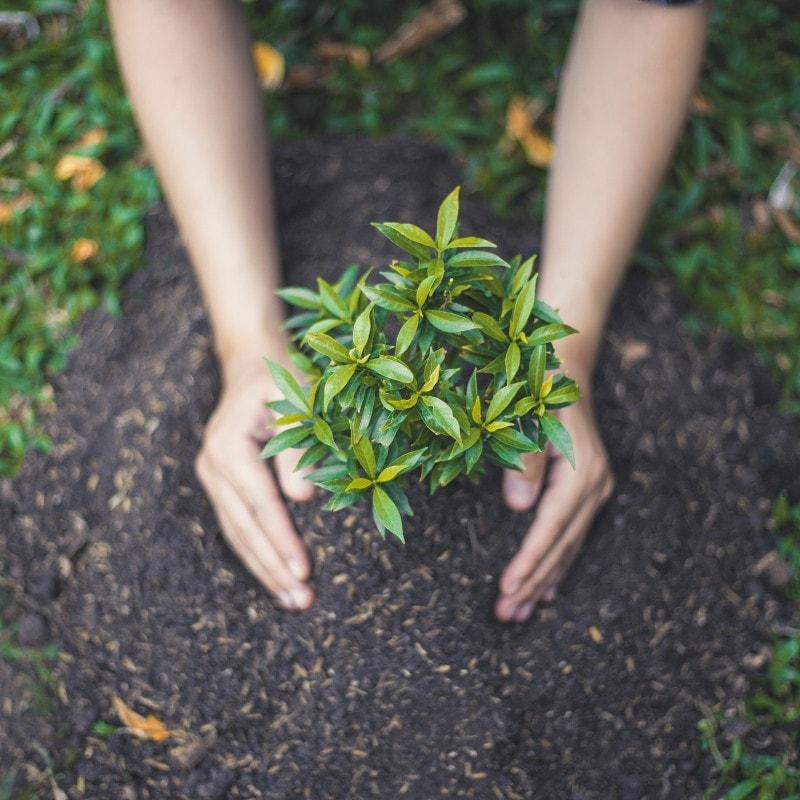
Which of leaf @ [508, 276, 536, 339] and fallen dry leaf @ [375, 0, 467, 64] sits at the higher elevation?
leaf @ [508, 276, 536, 339]

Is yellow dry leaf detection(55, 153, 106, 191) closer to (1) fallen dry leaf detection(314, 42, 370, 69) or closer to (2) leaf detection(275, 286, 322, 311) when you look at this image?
(1) fallen dry leaf detection(314, 42, 370, 69)

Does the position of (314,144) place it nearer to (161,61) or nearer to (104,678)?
(161,61)

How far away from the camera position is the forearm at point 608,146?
7.87ft

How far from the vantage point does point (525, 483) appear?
2264 millimetres

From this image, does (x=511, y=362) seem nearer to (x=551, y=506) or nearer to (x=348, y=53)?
(x=551, y=506)

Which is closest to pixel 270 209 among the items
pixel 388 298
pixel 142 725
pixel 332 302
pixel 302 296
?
pixel 302 296

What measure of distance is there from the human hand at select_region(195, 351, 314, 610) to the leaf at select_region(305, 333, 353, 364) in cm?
61

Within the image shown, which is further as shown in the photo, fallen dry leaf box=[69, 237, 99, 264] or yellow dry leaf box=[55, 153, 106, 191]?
yellow dry leaf box=[55, 153, 106, 191]

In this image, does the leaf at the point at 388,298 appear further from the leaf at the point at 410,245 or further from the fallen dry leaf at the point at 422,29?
the fallen dry leaf at the point at 422,29

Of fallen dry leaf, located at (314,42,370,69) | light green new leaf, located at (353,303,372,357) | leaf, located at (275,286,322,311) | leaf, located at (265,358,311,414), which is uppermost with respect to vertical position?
light green new leaf, located at (353,303,372,357)

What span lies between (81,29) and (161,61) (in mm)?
1453

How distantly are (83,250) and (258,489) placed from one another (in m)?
1.50

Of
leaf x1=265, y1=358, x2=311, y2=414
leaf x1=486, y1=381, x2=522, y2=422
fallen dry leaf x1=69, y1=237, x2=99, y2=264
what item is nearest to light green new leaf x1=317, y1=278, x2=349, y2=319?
leaf x1=265, y1=358, x2=311, y2=414

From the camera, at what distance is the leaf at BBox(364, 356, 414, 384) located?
1627 mm
